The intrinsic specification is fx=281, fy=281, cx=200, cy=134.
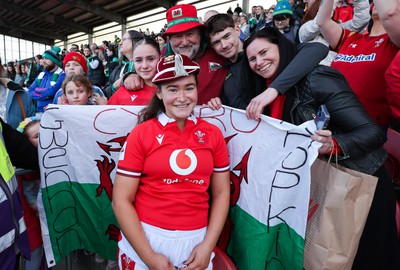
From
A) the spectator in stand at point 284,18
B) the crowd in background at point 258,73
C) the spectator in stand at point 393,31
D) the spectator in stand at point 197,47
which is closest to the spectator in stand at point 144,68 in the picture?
the crowd in background at point 258,73

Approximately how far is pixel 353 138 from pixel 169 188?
0.90 m

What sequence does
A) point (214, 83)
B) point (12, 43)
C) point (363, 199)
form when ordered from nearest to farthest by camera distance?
point (363, 199) → point (214, 83) → point (12, 43)

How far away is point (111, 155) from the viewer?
A: 1820 millimetres

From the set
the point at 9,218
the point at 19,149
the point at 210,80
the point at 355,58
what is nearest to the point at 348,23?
the point at 355,58

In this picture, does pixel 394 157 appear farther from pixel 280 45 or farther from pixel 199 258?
pixel 199 258

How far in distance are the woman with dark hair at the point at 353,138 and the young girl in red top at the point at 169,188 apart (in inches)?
15.1

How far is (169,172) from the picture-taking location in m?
1.32

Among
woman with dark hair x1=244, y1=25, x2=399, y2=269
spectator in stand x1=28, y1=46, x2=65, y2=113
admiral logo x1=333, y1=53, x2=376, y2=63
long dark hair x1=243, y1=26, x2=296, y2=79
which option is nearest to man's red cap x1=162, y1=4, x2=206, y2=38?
long dark hair x1=243, y1=26, x2=296, y2=79

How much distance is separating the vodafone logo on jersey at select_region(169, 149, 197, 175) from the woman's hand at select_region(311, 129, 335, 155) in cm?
56

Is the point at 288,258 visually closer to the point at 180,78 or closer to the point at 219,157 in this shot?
the point at 219,157

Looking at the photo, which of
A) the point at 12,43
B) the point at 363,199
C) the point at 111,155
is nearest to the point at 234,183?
the point at 363,199

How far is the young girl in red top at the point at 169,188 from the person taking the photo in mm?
1322

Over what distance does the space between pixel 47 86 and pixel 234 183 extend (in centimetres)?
417

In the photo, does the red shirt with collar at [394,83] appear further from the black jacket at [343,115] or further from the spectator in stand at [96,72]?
the spectator in stand at [96,72]
